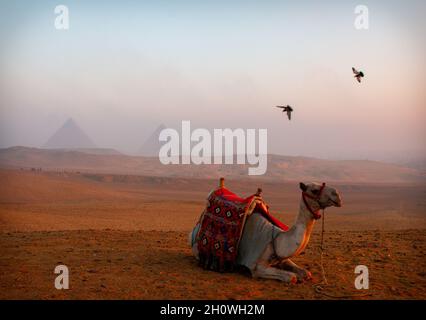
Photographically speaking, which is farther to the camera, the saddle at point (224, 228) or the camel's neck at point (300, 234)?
the saddle at point (224, 228)

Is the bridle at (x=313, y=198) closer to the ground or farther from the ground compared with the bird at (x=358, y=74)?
closer to the ground

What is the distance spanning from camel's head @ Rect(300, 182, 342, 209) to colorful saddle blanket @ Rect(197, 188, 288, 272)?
101cm

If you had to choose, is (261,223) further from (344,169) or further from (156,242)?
(344,169)

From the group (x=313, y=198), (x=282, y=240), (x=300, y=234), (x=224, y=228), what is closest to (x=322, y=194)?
(x=313, y=198)

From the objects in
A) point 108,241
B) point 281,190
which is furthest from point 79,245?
point 281,190

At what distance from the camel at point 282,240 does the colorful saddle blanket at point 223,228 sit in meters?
0.21

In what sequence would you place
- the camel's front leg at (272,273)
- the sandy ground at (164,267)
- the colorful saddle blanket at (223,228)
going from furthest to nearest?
the colorful saddle blanket at (223,228) < the camel's front leg at (272,273) < the sandy ground at (164,267)

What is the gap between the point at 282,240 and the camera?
7.00m

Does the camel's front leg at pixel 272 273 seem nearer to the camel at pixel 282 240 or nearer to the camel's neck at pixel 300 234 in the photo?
the camel at pixel 282 240

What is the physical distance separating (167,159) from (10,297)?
115 metres

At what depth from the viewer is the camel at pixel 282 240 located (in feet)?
22.3

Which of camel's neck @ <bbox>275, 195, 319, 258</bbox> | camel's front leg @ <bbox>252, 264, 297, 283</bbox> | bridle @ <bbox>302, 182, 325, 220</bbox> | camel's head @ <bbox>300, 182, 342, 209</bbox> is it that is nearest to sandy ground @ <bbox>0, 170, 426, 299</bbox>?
camel's front leg @ <bbox>252, 264, 297, 283</bbox>

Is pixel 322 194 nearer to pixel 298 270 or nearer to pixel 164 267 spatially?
pixel 298 270

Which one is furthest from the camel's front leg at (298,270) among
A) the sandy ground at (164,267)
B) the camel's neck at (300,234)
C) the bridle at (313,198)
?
the bridle at (313,198)
